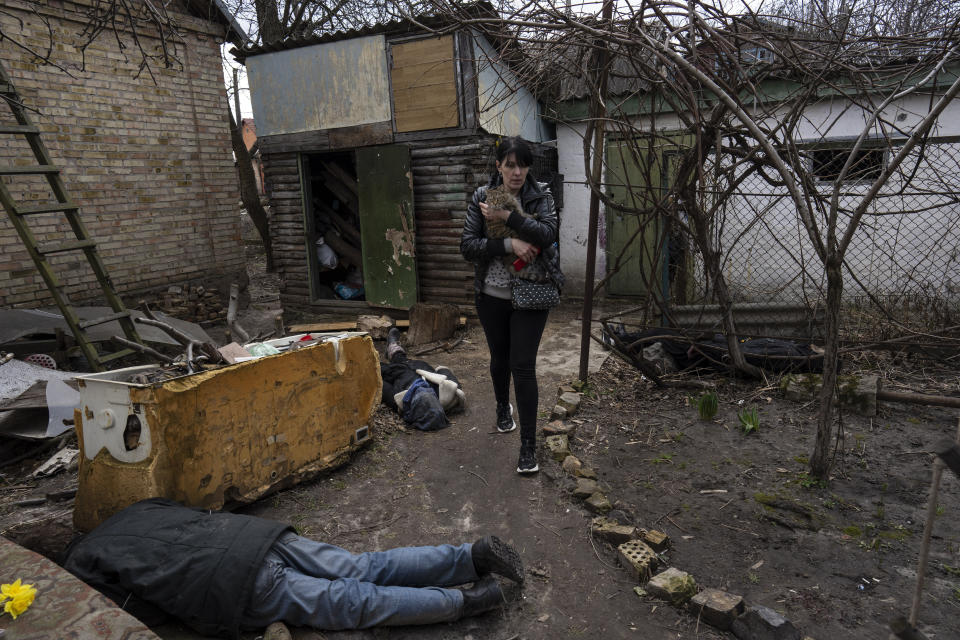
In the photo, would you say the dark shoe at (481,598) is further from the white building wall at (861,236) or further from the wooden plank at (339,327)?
the wooden plank at (339,327)

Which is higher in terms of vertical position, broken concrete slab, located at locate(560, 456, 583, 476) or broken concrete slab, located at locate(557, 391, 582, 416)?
broken concrete slab, located at locate(557, 391, 582, 416)

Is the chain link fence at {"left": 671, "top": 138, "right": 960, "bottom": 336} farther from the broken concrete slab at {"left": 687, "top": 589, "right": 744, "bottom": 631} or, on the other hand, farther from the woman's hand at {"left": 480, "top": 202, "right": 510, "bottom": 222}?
the broken concrete slab at {"left": 687, "top": 589, "right": 744, "bottom": 631}

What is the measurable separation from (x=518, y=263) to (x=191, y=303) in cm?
721

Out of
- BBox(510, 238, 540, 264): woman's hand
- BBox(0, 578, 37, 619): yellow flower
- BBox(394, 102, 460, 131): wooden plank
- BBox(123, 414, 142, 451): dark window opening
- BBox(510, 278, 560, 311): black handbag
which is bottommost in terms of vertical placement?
BBox(0, 578, 37, 619): yellow flower

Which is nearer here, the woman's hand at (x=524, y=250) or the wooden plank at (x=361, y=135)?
the woman's hand at (x=524, y=250)

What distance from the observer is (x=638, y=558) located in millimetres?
2678

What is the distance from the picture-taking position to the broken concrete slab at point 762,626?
2137 mm

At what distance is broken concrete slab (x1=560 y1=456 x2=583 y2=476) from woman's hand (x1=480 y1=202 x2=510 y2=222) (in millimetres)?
1577

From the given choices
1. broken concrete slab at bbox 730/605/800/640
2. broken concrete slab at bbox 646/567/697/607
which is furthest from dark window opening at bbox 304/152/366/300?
broken concrete slab at bbox 730/605/800/640

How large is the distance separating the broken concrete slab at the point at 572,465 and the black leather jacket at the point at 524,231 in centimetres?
111

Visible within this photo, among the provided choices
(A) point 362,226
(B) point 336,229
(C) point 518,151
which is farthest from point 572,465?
(B) point 336,229

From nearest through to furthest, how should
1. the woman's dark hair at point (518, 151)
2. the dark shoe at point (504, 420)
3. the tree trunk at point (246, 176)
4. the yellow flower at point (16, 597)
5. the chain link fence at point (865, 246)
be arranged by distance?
the yellow flower at point (16, 597)
the woman's dark hair at point (518, 151)
the dark shoe at point (504, 420)
the chain link fence at point (865, 246)
the tree trunk at point (246, 176)

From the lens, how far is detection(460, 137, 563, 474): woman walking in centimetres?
347

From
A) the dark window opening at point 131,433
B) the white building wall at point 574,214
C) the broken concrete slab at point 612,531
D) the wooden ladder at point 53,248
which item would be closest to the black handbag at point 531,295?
the broken concrete slab at point 612,531
